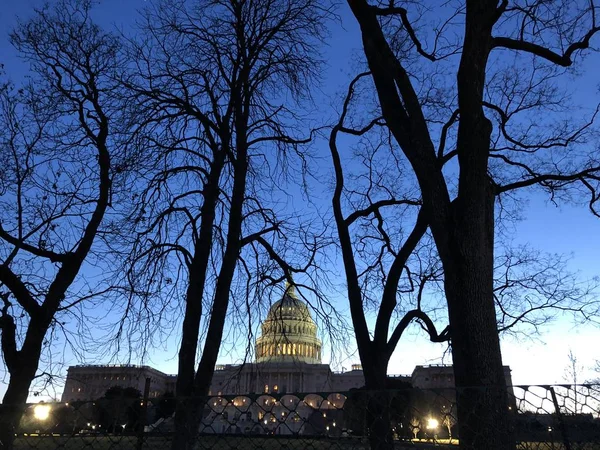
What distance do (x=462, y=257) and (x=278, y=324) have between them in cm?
457

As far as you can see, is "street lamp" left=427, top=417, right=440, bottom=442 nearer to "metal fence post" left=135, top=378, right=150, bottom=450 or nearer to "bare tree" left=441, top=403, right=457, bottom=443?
"bare tree" left=441, top=403, right=457, bottom=443

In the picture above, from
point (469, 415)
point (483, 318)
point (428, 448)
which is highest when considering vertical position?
point (483, 318)

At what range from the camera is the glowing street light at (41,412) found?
468cm

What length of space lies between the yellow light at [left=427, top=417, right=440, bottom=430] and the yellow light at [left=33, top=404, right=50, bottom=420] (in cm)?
376

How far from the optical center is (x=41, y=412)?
15.9 feet

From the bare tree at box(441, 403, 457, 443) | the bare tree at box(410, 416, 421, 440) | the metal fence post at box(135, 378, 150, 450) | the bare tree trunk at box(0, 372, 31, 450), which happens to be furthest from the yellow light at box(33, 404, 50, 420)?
the bare tree at box(441, 403, 457, 443)

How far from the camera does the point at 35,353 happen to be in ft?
27.0

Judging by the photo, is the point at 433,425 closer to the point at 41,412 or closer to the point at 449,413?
the point at 449,413

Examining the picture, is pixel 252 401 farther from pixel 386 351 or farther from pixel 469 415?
pixel 386 351

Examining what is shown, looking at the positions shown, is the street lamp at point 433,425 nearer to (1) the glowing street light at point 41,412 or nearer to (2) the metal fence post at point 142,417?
(2) the metal fence post at point 142,417

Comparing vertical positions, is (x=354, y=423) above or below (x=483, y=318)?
below

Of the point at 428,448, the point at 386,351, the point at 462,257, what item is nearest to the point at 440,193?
the point at 462,257

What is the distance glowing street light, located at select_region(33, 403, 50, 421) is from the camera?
4684 millimetres

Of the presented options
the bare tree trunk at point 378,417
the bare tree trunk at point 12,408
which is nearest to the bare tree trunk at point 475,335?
the bare tree trunk at point 378,417
